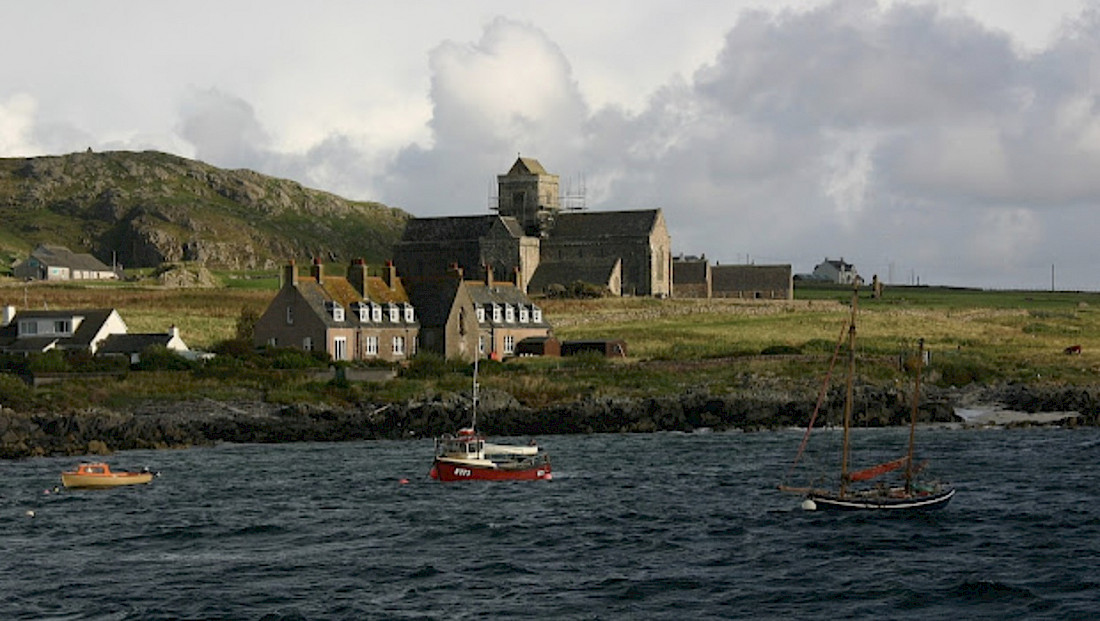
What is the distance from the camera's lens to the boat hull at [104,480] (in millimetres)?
58812

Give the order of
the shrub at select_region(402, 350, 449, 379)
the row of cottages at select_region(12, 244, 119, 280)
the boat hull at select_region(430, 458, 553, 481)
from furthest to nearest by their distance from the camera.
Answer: the row of cottages at select_region(12, 244, 119, 280)
the shrub at select_region(402, 350, 449, 379)
the boat hull at select_region(430, 458, 553, 481)

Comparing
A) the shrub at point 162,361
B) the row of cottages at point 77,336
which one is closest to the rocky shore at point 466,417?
the shrub at point 162,361

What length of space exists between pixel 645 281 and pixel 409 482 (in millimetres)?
102575

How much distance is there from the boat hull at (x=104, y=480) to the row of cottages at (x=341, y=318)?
35.6 meters

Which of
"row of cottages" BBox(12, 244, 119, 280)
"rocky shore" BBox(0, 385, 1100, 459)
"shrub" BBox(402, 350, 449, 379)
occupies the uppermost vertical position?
"row of cottages" BBox(12, 244, 119, 280)

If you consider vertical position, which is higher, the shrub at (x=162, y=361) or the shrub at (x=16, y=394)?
the shrub at (x=162, y=361)

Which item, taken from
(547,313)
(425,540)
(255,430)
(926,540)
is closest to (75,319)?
(255,430)

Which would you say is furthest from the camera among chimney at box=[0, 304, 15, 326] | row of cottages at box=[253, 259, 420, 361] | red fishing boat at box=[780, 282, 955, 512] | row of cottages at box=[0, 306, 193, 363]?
chimney at box=[0, 304, 15, 326]

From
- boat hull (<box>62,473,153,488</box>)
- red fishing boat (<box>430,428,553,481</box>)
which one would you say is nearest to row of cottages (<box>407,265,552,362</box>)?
red fishing boat (<box>430,428,553,481</box>)

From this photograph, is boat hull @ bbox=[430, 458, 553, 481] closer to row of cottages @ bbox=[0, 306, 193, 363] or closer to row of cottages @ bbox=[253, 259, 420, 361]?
row of cottages @ bbox=[253, 259, 420, 361]

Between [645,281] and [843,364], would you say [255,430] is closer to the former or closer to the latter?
[843,364]

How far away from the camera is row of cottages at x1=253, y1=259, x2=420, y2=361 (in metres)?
96.1

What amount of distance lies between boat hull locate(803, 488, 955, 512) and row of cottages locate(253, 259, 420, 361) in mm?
48470

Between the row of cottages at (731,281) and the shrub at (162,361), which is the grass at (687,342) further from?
the row of cottages at (731,281)
